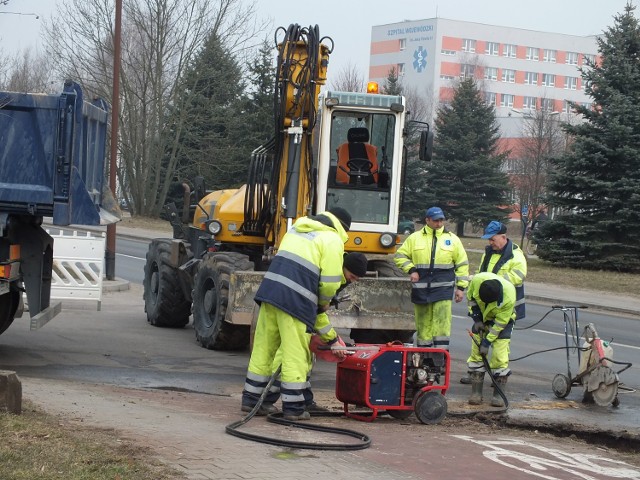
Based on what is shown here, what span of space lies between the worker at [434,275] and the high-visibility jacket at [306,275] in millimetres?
3452

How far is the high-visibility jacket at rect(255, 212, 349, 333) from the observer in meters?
8.45

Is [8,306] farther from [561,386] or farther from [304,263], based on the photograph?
[561,386]

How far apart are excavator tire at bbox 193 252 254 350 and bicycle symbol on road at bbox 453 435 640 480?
193 inches

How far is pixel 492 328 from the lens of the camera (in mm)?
10648

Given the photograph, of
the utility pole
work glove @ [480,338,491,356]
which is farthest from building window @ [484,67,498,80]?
work glove @ [480,338,491,356]

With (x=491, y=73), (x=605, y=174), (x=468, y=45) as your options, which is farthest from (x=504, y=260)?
(x=491, y=73)

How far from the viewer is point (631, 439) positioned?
9.28 metres

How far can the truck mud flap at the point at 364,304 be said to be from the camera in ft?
39.4

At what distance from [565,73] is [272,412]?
11957 cm

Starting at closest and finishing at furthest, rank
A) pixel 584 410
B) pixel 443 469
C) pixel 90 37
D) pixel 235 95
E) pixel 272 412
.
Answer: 1. pixel 443 469
2. pixel 272 412
3. pixel 584 410
4. pixel 90 37
5. pixel 235 95

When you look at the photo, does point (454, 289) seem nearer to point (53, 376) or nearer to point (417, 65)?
point (53, 376)

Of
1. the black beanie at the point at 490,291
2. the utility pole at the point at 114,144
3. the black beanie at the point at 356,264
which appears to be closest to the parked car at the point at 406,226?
the utility pole at the point at 114,144

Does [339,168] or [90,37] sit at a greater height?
[90,37]

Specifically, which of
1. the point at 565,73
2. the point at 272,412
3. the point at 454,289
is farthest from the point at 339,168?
the point at 565,73
